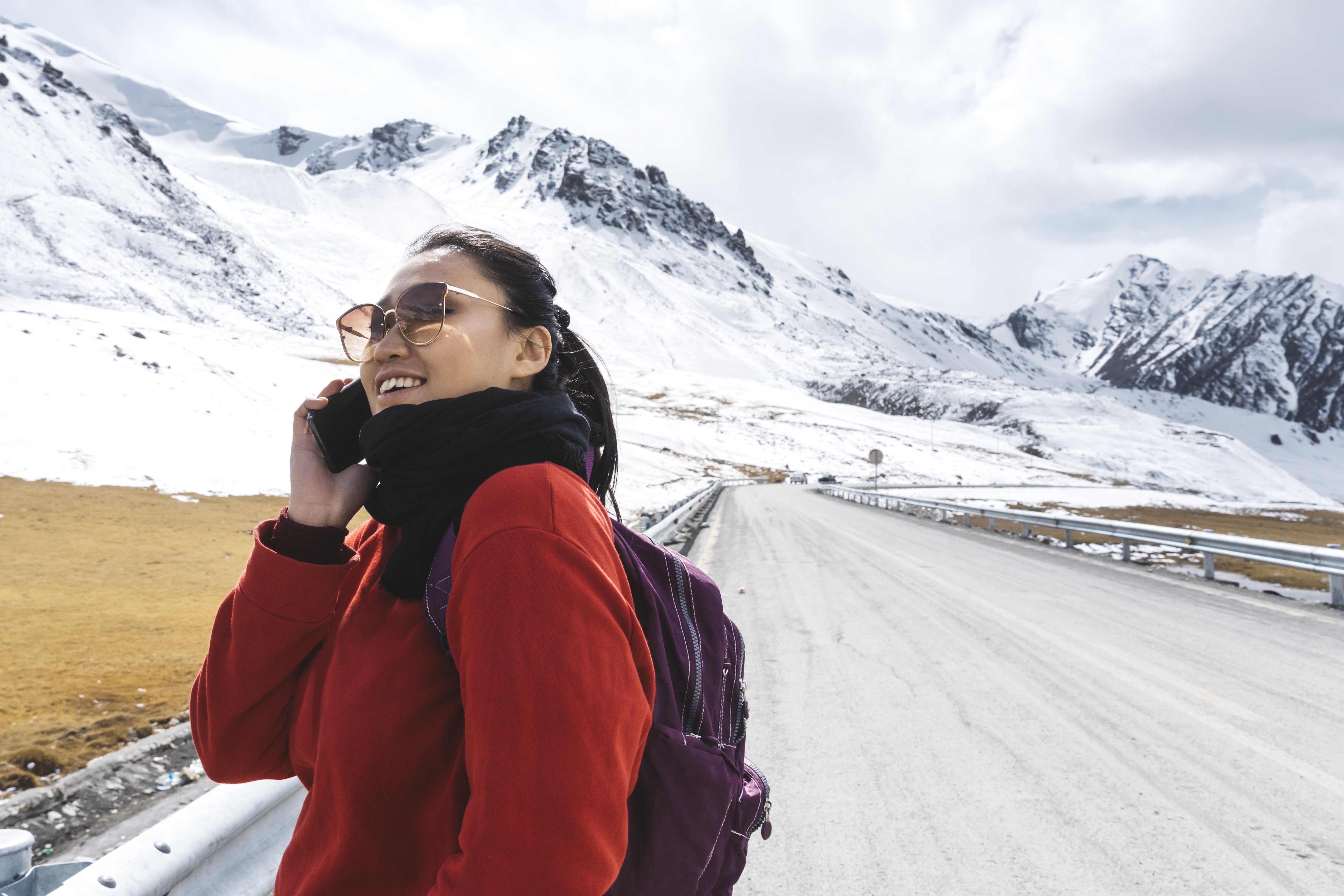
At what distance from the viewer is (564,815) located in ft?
2.92

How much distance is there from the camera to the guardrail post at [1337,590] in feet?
25.9

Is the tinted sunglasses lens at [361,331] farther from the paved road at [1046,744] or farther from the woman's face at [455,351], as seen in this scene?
the paved road at [1046,744]

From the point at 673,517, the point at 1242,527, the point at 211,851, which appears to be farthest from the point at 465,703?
the point at 1242,527

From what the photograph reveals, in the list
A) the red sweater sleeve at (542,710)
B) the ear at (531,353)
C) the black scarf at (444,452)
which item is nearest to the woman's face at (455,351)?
the ear at (531,353)

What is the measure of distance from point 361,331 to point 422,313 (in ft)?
1.10

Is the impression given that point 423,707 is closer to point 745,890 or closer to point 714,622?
point 714,622

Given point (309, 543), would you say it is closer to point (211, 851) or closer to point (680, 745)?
point (680, 745)

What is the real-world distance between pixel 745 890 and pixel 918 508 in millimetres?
25271

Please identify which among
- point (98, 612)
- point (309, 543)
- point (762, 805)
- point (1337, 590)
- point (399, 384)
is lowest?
point (98, 612)

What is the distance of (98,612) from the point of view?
285 inches

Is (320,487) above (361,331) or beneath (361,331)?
beneath

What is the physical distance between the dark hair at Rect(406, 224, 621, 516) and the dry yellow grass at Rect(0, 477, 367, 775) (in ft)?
13.1

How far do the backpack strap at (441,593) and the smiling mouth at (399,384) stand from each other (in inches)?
15.2

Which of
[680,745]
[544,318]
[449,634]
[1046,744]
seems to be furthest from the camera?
[1046,744]
